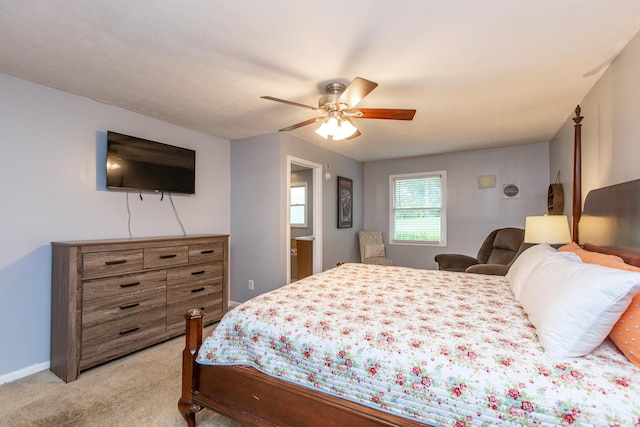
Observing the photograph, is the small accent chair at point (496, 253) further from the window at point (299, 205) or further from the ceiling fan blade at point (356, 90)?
the window at point (299, 205)

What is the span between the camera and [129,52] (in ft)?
6.12

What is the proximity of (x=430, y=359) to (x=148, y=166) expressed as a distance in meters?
2.97

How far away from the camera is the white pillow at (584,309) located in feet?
3.39

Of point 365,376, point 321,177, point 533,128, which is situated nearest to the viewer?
point 365,376

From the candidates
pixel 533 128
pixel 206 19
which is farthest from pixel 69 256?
pixel 533 128

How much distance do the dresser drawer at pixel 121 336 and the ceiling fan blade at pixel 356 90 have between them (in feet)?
8.16

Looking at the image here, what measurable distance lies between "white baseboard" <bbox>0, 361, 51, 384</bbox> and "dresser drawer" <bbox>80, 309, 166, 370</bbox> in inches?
15.3

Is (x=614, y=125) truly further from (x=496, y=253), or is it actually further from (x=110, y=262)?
(x=110, y=262)

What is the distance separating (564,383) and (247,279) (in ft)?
10.9

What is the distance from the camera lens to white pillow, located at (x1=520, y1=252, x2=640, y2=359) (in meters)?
1.03

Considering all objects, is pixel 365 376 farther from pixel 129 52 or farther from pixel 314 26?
pixel 129 52

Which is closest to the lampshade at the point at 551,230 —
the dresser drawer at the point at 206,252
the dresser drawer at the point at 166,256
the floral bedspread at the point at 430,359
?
the floral bedspread at the point at 430,359

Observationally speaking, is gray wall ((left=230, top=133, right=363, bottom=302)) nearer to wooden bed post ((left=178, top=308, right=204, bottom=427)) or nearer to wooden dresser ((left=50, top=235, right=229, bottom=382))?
wooden dresser ((left=50, top=235, right=229, bottom=382))

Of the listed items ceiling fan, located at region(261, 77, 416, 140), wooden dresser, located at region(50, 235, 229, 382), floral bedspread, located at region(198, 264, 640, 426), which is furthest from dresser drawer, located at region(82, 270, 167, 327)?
ceiling fan, located at region(261, 77, 416, 140)
